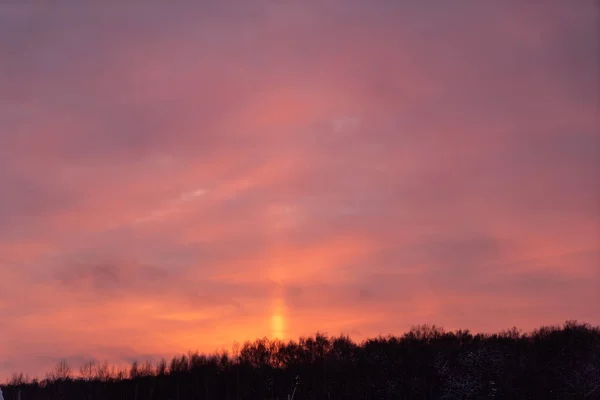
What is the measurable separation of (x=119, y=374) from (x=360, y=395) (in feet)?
160

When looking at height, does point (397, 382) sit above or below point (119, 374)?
below

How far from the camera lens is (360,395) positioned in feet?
249

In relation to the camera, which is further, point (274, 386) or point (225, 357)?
point (225, 357)

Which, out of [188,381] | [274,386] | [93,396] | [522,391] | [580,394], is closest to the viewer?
[580,394]

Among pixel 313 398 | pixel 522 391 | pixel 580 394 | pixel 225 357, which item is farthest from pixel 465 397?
pixel 225 357

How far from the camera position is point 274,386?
88188mm

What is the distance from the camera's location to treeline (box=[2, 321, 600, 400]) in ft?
216

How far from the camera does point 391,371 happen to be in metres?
77.1

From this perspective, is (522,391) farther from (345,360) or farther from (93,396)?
(93,396)

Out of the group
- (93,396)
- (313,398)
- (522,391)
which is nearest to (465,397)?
(522,391)

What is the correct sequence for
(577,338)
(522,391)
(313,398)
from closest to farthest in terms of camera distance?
(522,391)
(577,338)
(313,398)

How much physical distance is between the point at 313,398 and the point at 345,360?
6650 millimetres

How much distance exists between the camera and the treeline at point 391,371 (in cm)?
6588

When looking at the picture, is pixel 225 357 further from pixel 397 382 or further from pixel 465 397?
pixel 465 397
